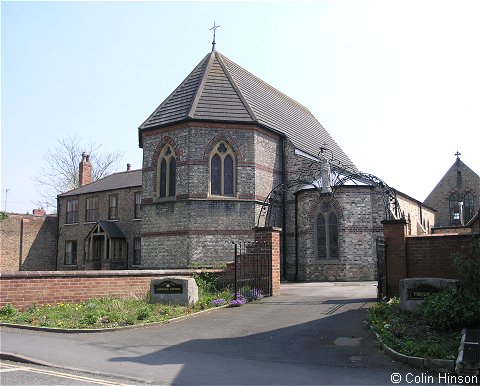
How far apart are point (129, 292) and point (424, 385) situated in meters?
10.5

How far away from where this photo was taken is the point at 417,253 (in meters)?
13.5

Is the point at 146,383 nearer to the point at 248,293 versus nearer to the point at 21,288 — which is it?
the point at 21,288

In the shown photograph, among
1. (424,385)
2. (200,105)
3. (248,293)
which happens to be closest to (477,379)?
(424,385)

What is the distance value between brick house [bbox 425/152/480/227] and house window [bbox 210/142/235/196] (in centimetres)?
3273

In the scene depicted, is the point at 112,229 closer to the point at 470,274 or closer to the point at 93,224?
the point at 93,224

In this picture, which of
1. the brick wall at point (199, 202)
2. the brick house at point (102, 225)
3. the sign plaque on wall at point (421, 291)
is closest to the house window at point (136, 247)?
the brick house at point (102, 225)

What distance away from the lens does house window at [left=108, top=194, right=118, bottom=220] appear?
34.2m

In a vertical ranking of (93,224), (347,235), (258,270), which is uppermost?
(93,224)

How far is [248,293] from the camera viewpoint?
610 inches

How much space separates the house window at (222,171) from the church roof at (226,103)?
153 centimetres

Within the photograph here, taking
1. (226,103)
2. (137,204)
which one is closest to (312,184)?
(226,103)

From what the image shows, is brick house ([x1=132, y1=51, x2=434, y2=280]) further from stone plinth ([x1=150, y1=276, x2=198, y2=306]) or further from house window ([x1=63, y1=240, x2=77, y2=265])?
house window ([x1=63, y1=240, x2=77, y2=265])

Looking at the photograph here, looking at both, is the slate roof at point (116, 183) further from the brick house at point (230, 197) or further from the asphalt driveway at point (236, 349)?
the asphalt driveway at point (236, 349)

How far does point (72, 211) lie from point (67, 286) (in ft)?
80.3
